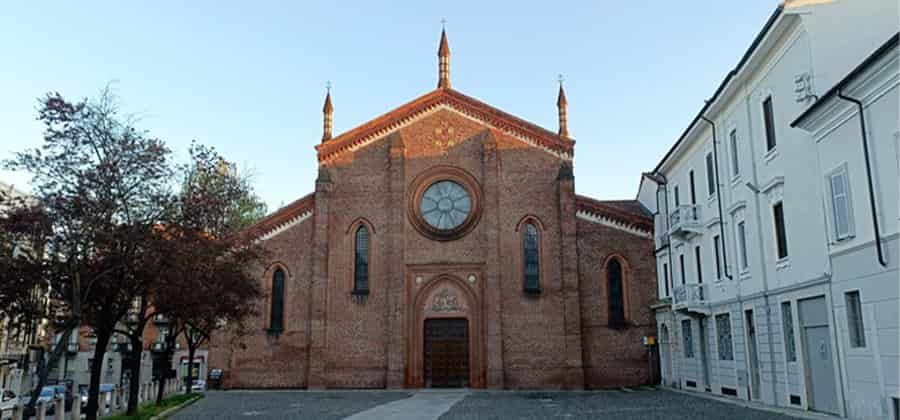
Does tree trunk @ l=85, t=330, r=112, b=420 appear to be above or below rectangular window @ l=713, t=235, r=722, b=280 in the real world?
below

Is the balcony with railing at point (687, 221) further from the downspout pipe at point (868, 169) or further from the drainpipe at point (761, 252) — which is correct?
the downspout pipe at point (868, 169)

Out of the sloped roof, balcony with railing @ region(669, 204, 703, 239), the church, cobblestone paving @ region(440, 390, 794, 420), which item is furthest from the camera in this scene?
the sloped roof

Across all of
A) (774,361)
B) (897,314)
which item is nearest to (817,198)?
(897,314)

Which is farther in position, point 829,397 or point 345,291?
point 345,291

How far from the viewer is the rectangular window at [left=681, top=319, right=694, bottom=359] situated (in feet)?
83.6

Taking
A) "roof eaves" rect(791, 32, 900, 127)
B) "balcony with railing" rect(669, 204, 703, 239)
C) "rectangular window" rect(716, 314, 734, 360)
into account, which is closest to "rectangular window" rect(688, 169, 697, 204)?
"balcony with railing" rect(669, 204, 703, 239)

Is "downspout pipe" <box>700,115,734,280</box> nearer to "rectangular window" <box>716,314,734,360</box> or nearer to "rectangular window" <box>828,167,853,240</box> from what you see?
"rectangular window" <box>716,314,734,360</box>

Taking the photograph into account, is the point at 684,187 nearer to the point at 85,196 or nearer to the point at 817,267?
the point at 817,267

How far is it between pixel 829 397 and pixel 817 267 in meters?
2.98

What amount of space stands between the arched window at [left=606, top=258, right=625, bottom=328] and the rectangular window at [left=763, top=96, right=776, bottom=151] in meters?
12.3

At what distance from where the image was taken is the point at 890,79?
11961 millimetres

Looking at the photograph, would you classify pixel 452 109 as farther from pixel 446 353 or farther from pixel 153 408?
pixel 153 408

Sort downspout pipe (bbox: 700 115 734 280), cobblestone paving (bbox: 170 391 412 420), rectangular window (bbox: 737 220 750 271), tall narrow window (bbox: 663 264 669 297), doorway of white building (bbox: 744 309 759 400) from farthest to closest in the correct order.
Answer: tall narrow window (bbox: 663 264 669 297), downspout pipe (bbox: 700 115 734 280), rectangular window (bbox: 737 220 750 271), doorway of white building (bbox: 744 309 759 400), cobblestone paving (bbox: 170 391 412 420)

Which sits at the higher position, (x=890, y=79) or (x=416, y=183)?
(x=416, y=183)
